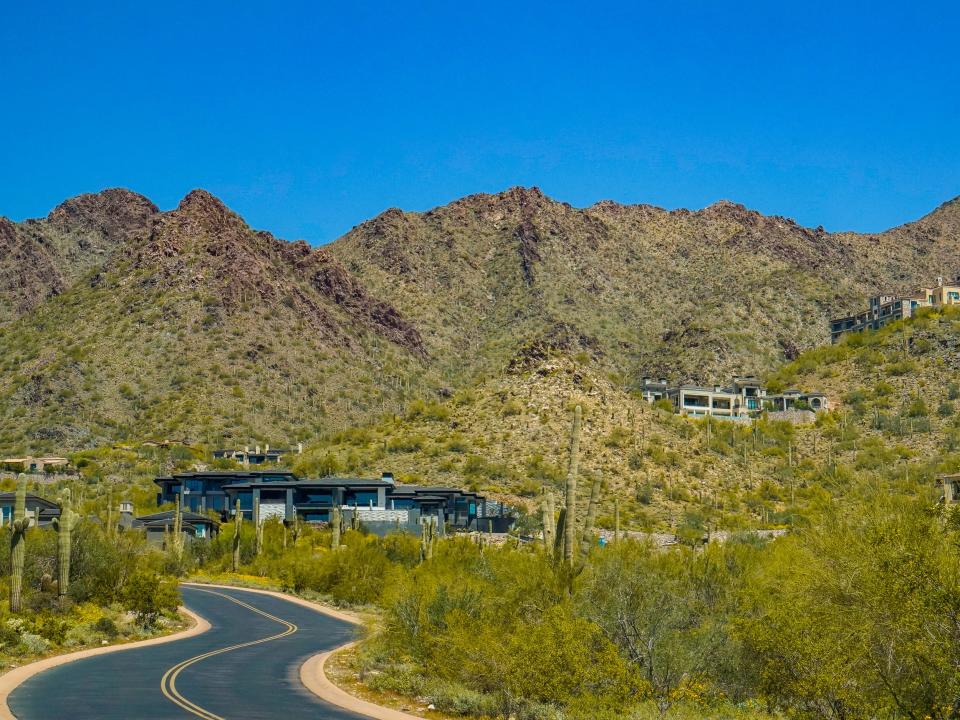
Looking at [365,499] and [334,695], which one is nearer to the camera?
[334,695]

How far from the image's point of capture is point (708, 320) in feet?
489

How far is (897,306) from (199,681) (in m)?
114

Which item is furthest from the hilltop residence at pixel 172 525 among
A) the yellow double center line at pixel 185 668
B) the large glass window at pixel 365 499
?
the yellow double center line at pixel 185 668

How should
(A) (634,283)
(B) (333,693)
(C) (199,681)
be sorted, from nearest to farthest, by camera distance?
1. (B) (333,693)
2. (C) (199,681)
3. (A) (634,283)

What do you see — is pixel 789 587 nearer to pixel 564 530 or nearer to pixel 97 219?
pixel 564 530

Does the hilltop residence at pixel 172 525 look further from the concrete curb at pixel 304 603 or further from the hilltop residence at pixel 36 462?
the hilltop residence at pixel 36 462

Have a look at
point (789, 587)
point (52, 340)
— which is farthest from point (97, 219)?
point (789, 587)

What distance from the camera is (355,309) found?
6019 inches

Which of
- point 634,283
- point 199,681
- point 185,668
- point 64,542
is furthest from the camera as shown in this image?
point 634,283

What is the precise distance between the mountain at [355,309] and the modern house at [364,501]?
938 inches

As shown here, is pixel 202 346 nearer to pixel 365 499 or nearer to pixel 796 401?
pixel 365 499

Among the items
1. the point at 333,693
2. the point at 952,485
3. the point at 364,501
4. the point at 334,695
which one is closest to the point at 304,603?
the point at 364,501

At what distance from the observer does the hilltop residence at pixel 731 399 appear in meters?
107

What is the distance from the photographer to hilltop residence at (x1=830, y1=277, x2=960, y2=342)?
411 ft
